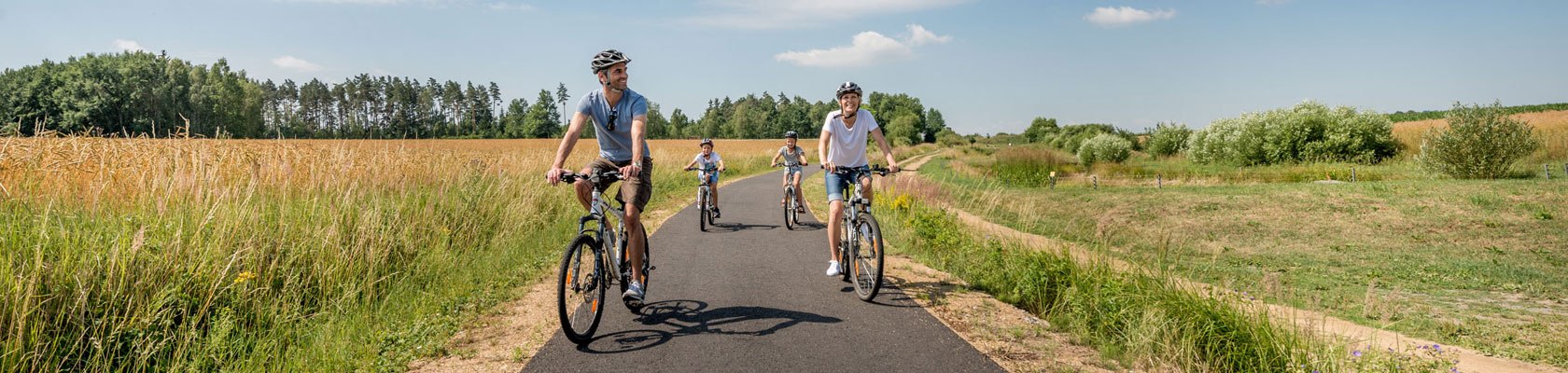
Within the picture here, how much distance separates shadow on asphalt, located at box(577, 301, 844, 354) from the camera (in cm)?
444

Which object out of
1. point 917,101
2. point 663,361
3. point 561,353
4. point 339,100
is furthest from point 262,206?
point 917,101

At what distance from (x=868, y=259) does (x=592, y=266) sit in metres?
2.22

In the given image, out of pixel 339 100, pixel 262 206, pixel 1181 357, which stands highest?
pixel 339 100

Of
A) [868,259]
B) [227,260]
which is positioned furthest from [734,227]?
[227,260]

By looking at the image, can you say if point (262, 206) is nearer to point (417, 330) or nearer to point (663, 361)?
point (417, 330)

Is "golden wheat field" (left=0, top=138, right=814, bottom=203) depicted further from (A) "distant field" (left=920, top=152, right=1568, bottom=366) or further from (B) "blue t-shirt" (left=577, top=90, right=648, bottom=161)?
(A) "distant field" (left=920, top=152, right=1568, bottom=366)

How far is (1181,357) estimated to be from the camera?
4121mm

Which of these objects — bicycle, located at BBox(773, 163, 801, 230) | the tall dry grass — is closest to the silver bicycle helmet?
the tall dry grass

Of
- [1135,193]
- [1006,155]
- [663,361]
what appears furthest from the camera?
[1006,155]

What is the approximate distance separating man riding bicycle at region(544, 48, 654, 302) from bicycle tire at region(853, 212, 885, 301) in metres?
1.73

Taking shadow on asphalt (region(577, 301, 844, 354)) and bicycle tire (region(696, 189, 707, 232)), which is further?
bicycle tire (region(696, 189, 707, 232))

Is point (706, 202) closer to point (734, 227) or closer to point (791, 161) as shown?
point (734, 227)

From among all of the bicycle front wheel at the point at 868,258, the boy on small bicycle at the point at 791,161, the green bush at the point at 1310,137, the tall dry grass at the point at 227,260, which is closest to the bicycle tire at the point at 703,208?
the boy on small bicycle at the point at 791,161

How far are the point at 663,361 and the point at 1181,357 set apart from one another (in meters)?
2.84
